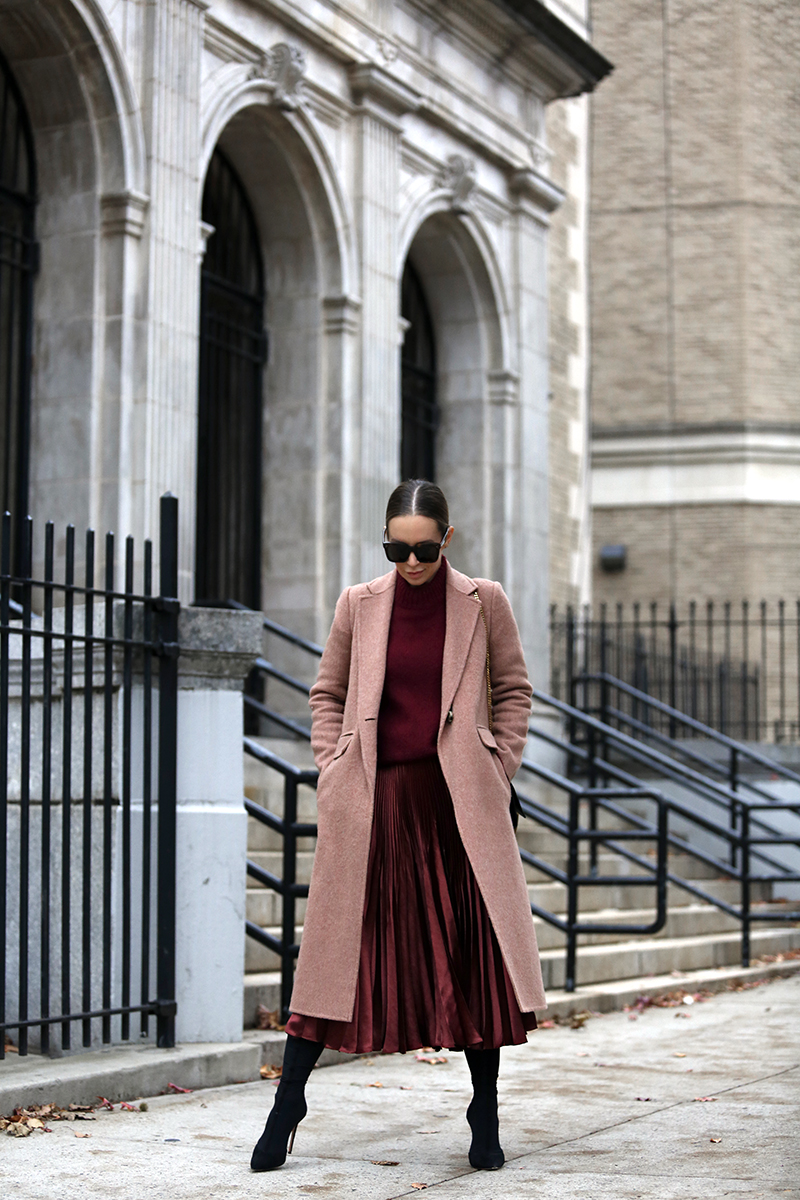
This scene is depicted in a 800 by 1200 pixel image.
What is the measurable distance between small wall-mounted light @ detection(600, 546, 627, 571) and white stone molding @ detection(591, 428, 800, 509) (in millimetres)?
647

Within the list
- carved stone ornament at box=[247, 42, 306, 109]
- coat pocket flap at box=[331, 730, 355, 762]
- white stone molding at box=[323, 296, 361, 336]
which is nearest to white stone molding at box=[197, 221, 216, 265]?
carved stone ornament at box=[247, 42, 306, 109]

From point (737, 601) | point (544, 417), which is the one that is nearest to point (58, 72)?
point (544, 417)

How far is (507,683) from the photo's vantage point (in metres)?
5.00

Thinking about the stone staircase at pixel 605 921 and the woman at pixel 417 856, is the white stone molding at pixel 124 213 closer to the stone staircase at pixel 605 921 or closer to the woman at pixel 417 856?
the stone staircase at pixel 605 921

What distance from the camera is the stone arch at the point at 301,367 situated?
12969mm

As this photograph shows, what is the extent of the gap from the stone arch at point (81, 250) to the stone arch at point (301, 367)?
2165 millimetres

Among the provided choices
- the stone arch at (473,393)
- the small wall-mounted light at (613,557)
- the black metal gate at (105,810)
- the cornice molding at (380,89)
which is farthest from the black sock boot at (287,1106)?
the small wall-mounted light at (613,557)

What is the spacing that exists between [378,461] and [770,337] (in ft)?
44.0

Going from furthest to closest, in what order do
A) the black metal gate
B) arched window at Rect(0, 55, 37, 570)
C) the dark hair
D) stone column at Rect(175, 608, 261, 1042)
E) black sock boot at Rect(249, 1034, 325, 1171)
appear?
arched window at Rect(0, 55, 37, 570), stone column at Rect(175, 608, 261, 1042), the black metal gate, the dark hair, black sock boot at Rect(249, 1034, 325, 1171)

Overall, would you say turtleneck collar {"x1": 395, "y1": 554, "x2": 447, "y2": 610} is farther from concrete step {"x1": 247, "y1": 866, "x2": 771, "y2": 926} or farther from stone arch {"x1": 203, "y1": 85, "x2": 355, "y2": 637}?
stone arch {"x1": 203, "y1": 85, "x2": 355, "y2": 637}

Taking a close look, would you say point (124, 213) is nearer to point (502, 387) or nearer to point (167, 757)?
point (167, 757)

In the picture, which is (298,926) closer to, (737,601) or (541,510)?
(541,510)

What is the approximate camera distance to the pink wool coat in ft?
15.5

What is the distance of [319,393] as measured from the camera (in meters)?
13.1
